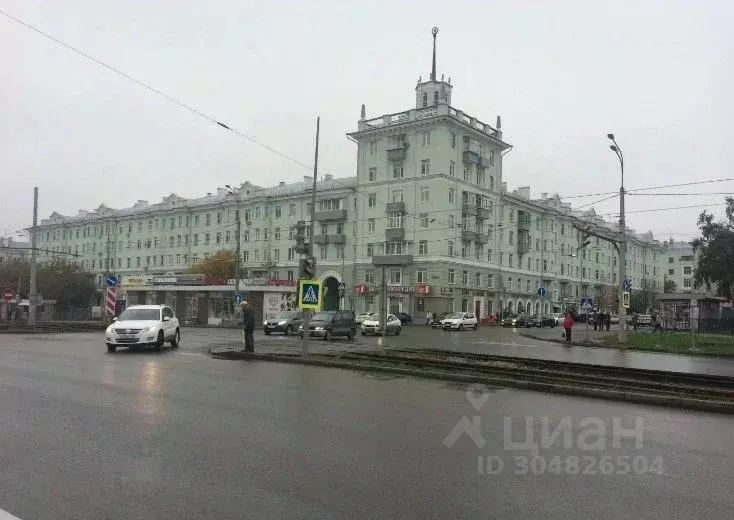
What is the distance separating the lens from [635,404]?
11547 millimetres

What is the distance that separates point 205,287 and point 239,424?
155ft

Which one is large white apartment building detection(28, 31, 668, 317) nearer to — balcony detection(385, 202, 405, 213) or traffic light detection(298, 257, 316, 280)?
balcony detection(385, 202, 405, 213)

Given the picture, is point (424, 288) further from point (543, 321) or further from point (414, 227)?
point (543, 321)

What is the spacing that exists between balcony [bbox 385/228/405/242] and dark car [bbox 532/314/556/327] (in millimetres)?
16827

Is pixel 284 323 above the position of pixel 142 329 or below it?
below

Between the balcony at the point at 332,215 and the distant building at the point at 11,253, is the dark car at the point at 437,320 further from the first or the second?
the distant building at the point at 11,253

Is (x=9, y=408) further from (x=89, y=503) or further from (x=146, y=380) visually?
(x=89, y=503)

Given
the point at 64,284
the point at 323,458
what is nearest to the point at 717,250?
the point at 323,458

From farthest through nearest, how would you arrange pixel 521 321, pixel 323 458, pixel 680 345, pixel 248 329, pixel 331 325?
1. pixel 521 321
2. pixel 331 325
3. pixel 680 345
4. pixel 248 329
5. pixel 323 458

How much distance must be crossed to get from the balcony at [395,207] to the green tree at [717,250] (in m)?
28.9

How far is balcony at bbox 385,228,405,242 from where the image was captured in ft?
225

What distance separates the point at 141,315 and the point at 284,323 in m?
15.7

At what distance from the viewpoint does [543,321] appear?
203ft

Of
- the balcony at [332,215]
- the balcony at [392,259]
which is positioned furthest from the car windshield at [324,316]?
the balcony at [332,215]
